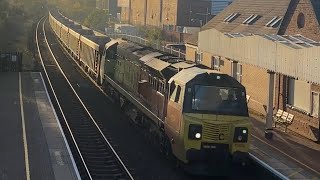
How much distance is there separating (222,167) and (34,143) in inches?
265

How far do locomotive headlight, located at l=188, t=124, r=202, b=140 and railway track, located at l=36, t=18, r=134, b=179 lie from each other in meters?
2.08

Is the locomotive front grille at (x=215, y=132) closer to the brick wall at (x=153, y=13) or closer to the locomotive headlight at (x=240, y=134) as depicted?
the locomotive headlight at (x=240, y=134)

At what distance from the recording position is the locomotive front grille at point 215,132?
12984mm

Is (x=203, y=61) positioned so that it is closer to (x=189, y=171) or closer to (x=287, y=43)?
(x=287, y=43)

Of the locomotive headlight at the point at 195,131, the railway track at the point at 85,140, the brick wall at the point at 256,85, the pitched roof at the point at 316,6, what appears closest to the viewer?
the locomotive headlight at the point at 195,131

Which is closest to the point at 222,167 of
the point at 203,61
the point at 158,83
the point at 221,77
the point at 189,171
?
the point at 189,171

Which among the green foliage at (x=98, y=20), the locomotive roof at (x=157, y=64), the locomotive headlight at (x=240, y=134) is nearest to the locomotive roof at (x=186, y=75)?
the locomotive roof at (x=157, y=64)

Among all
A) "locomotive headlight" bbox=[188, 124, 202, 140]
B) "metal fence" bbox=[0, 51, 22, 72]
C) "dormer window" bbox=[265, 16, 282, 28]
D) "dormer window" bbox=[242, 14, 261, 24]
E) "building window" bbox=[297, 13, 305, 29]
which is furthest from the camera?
"metal fence" bbox=[0, 51, 22, 72]

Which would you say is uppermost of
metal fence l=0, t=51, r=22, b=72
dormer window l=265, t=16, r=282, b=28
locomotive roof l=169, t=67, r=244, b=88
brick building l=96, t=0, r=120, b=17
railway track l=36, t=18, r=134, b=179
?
brick building l=96, t=0, r=120, b=17

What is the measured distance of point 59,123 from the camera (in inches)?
766

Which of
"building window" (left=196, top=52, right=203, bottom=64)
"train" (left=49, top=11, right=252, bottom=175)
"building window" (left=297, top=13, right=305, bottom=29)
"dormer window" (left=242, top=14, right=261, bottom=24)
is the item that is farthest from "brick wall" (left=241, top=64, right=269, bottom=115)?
"train" (left=49, top=11, right=252, bottom=175)

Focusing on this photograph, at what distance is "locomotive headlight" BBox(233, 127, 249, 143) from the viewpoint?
13.1 metres

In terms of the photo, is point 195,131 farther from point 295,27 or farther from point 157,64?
point 295,27

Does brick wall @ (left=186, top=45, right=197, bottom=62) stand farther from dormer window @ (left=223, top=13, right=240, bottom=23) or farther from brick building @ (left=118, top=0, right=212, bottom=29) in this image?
brick building @ (left=118, top=0, right=212, bottom=29)
